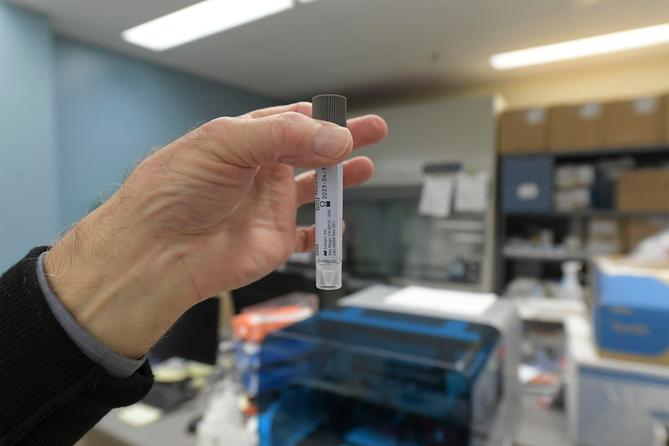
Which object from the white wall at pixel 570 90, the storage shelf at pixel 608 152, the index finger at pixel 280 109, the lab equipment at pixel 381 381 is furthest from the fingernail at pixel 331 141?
the storage shelf at pixel 608 152

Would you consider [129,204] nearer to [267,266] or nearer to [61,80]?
[267,266]

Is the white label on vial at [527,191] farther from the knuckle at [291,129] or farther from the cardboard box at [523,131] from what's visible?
the knuckle at [291,129]

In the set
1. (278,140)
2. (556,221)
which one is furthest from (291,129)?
(556,221)

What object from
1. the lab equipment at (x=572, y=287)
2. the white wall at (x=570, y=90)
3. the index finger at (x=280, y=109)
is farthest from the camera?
the lab equipment at (x=572, y=287)

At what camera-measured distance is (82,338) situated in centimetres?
42

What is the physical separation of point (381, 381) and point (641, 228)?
2511 mm

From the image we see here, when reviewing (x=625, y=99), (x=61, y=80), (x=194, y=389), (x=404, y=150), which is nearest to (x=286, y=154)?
(x=61, y=80)

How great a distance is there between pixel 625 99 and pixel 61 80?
2.82 metres

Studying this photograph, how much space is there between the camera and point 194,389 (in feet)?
4.61

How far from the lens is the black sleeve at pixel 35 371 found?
15.7 inches

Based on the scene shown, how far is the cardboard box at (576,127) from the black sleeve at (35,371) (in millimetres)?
2885

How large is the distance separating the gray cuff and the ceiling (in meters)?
0.27

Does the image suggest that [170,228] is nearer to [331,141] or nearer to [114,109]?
[331,141]

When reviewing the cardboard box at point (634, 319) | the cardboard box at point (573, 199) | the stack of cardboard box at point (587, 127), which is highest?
the stack of cardboard box at point (587, 127)
